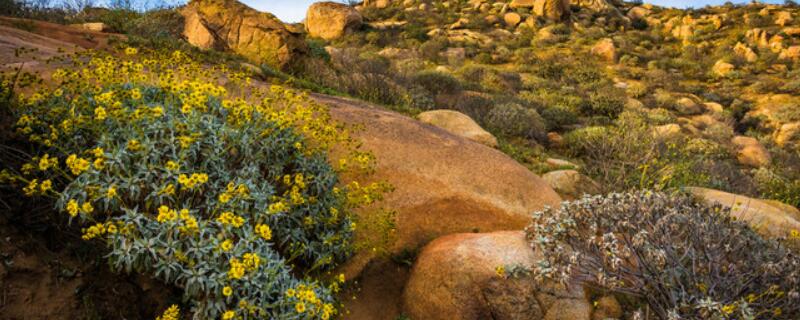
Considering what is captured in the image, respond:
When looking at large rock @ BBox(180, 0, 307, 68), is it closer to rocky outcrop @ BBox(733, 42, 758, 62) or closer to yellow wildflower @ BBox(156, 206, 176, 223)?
yellow wildflower @ BBox(156, 206, 176, 223)

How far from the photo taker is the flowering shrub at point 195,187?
291 cm

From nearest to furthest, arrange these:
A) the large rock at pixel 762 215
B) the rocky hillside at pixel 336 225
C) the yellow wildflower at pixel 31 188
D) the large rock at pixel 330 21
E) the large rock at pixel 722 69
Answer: the yellow wildflower at pixel 31 188 < the rocky hillside at pixel 336 225 < the large rock at pixel 762 215 < the large rock at pixel 722 69 < the large rock at pixel 330 21

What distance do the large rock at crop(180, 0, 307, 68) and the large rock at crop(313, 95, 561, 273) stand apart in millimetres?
8013

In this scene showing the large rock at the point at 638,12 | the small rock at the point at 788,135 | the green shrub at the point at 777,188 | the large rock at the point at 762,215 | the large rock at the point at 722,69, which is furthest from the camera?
the large rock at the point at 638,12

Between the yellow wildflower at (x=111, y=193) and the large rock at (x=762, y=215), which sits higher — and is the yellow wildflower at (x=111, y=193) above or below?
above

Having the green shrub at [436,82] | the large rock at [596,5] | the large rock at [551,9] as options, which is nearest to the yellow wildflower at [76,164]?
the green shrub at [436,82]

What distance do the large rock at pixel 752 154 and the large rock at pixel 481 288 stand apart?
13.2 meters

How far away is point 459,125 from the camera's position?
9719 millimetres

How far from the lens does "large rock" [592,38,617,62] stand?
28.2 m

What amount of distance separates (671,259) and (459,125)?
20.7ft

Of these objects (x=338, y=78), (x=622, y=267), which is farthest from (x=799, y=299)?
(x=338, y=78)

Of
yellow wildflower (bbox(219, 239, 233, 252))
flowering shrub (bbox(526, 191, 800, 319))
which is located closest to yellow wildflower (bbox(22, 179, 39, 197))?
yellow wildflower (bbox(219, 239, 233, 252))

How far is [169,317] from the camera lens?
2.78m

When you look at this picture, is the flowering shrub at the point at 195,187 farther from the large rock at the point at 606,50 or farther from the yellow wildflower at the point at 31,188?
the large rock at the point at 606,50
